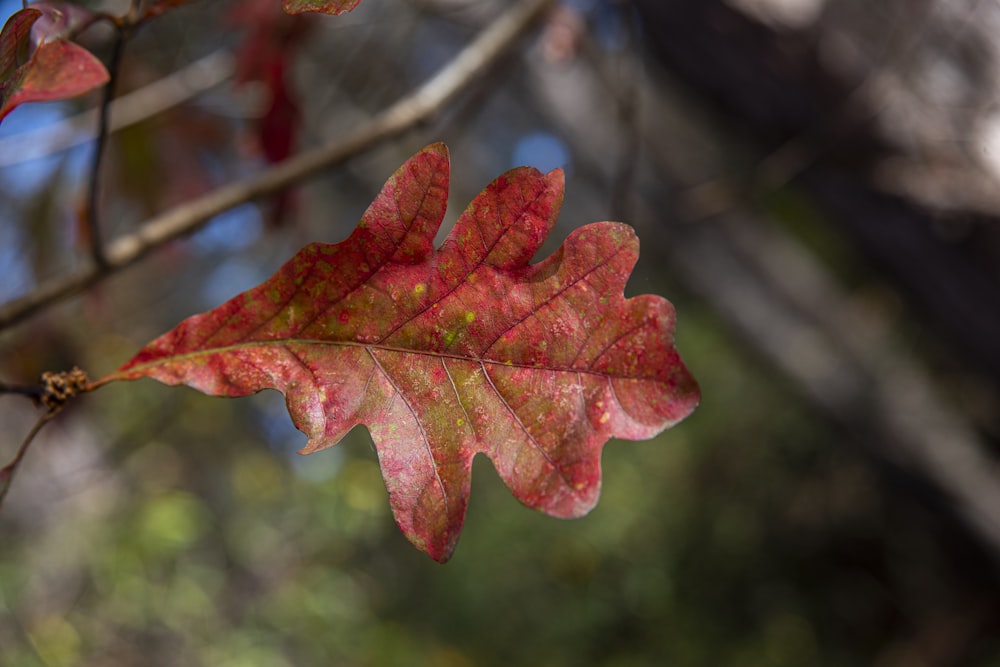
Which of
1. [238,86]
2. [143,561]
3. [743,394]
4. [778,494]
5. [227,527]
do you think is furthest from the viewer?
[227,527]

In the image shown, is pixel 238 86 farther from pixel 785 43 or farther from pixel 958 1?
pixel 958 1

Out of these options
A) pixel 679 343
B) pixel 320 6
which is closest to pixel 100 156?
pixel 320 6

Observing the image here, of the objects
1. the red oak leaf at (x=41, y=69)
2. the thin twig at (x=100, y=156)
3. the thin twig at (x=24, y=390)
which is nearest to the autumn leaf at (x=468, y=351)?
the thin twig at (x=24, y=390)

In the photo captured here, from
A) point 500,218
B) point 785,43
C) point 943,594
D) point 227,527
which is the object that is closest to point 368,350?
point 500,218

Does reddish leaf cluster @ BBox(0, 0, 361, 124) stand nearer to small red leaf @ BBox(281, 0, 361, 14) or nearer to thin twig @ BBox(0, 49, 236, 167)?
small red leaf @ BBox(281, 0, 361, 14)

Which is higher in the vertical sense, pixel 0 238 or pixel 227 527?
pixel 0 238

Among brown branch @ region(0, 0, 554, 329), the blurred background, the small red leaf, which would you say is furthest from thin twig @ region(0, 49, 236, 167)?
the small red leaf

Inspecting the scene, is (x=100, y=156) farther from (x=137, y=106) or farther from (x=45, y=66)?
(x=137, y=106)
